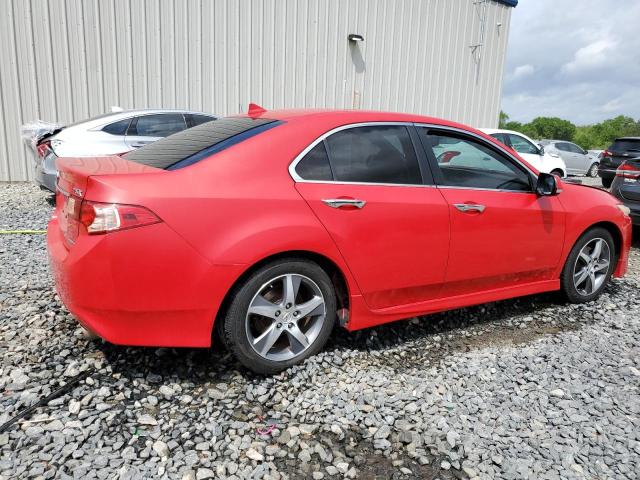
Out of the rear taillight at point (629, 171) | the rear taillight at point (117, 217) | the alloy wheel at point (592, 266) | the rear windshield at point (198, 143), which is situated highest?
the rear windshield at point (198, 143)

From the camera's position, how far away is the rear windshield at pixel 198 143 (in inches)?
111

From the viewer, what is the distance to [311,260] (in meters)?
2.93

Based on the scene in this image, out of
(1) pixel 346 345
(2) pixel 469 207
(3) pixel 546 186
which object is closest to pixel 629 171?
(3) pixel 546 186

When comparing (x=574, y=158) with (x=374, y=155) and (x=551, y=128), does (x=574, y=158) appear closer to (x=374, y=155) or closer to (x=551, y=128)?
(x=374, y=155)

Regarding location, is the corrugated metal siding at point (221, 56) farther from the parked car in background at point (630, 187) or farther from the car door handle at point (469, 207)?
the car door handle at point (469, 207)

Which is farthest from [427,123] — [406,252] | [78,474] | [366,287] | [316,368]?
[78,474]

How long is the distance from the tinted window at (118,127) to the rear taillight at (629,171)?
7340 millimetres

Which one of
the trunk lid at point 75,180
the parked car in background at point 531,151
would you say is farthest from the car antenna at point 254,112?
the parked car in background at point 531,151

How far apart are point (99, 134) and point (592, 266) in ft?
22.4

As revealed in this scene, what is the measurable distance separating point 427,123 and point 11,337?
10.2 ft

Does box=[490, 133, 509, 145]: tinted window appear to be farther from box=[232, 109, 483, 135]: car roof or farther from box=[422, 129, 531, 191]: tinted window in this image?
box=[232, 109, 483, 135]: car roof

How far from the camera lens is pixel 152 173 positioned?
263 cm

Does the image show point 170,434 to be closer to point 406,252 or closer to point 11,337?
point 11,337

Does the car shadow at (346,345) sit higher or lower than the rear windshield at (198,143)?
lower
